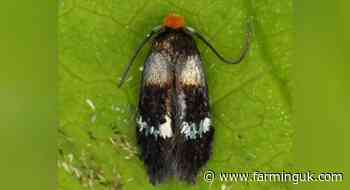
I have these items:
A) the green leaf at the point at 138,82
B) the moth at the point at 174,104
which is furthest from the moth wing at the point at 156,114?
the green leaf at the point at 138,82

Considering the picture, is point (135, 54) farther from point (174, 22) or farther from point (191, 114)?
point (191, 114)

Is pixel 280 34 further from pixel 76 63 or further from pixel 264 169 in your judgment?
pixel 76 63

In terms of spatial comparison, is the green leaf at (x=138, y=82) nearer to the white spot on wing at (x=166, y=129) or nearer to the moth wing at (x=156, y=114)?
the moth wing at (x=156, y=114)

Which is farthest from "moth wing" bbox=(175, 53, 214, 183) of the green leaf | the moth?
the green leaf

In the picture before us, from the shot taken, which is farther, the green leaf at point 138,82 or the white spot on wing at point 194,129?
the green leaf at point 138,82

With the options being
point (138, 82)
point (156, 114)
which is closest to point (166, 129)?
point (156, 114)

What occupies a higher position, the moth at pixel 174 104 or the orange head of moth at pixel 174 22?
the orange head of moth at pixel 174 22

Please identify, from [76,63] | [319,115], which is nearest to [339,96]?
[319,115]
